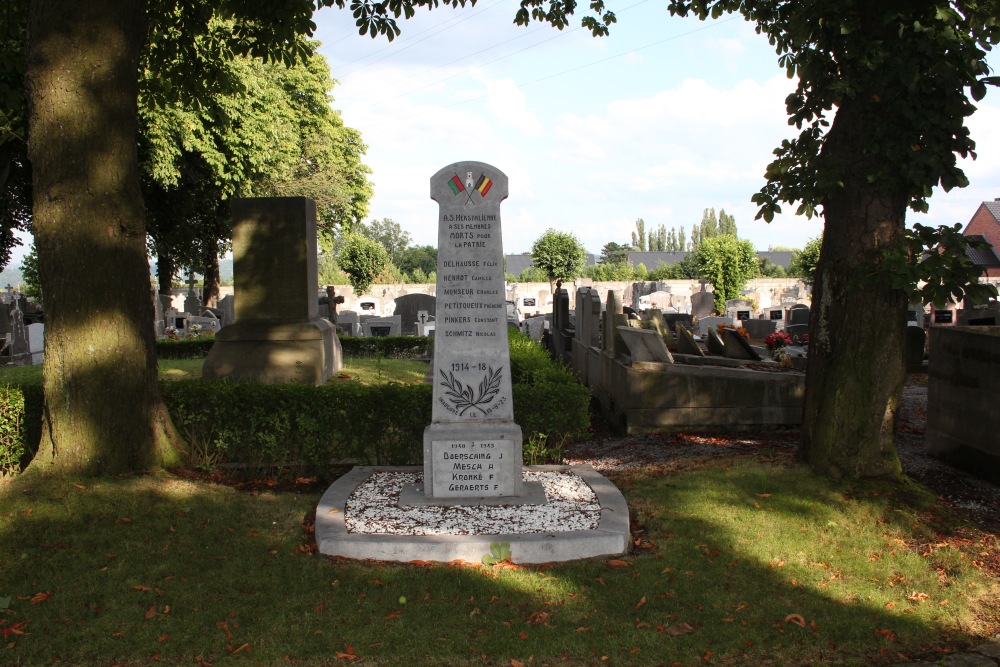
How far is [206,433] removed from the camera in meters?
7.01

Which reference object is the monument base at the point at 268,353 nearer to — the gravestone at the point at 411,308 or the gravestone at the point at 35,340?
the gravestone at the point at 35,340

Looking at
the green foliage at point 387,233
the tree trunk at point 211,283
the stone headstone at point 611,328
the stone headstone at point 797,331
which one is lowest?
the stone headstone at point 797,331

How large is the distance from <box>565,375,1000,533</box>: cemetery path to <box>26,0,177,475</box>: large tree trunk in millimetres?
4626

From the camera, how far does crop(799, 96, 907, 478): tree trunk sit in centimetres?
616

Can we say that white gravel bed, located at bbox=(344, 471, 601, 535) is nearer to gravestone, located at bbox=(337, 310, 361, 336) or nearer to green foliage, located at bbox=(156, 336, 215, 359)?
green foliage, located at bbox=(156, 336, 215, 359)

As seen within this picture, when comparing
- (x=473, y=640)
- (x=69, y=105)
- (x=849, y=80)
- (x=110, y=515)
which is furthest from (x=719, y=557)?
(x=69, y=105)

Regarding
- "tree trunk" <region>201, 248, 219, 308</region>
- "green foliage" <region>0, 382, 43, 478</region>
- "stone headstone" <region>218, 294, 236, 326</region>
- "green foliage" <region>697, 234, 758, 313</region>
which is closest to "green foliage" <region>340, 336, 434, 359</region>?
"stone headstone" <region>218, 294, 236, 326</region>

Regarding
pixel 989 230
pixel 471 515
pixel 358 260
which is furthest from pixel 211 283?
pixel 989 230

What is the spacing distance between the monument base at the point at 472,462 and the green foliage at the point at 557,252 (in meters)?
38.4

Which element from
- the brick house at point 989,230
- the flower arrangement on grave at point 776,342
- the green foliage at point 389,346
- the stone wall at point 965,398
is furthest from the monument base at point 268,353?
the brick house at point 989,230

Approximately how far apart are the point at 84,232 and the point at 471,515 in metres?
3.77

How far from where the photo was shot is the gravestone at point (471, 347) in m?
6.04

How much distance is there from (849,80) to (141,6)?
5926 mm

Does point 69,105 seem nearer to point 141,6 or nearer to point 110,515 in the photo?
point 141,6
